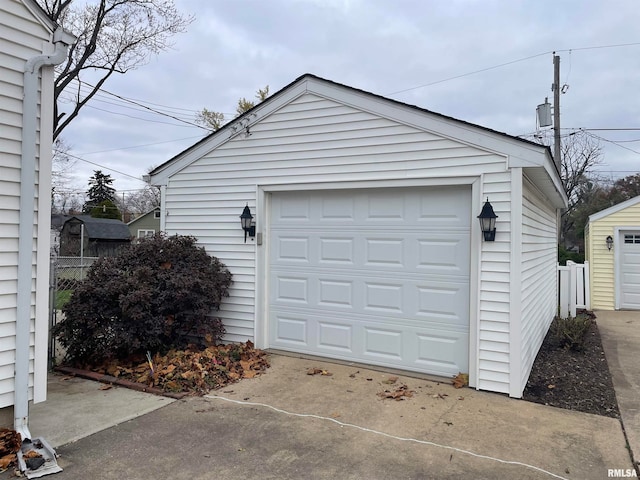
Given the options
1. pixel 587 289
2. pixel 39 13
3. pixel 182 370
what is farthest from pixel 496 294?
pixel 587 289

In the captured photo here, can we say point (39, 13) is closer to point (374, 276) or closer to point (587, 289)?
point (374, 276)

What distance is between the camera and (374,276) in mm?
5492

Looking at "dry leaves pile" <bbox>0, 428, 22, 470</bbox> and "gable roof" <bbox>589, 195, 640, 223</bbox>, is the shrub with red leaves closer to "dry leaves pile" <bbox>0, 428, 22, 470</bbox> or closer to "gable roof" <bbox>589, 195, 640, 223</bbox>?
"dry leaves pile" <bbox>0, 428, 22, 470</bbox>

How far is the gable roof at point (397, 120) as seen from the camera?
14.9 ft

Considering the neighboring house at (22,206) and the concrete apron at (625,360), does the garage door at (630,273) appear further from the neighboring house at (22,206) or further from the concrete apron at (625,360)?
the neighboring house at (22,206)

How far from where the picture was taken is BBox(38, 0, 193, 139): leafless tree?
13.7 metres

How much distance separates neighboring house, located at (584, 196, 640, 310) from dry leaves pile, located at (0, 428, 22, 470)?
13014 millimetres

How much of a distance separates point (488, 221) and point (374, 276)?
1.56 meters

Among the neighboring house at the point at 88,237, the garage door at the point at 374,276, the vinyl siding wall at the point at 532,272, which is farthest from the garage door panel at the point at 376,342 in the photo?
the neighboring house at the point at 88,237

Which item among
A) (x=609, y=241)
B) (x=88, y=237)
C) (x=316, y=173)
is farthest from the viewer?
(x=88, y=237)

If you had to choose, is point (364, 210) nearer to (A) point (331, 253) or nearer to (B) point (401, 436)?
(A) point (331, 253)

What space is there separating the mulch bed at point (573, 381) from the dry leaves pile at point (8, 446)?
457 cm

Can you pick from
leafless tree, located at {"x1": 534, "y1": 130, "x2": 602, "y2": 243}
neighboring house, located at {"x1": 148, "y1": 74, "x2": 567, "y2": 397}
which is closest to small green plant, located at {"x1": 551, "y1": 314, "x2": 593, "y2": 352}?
neighboring house, located at {"x1": 148, "y1": 74, "x2": 567, "y2": 397}

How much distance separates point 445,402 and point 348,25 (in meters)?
10.4
